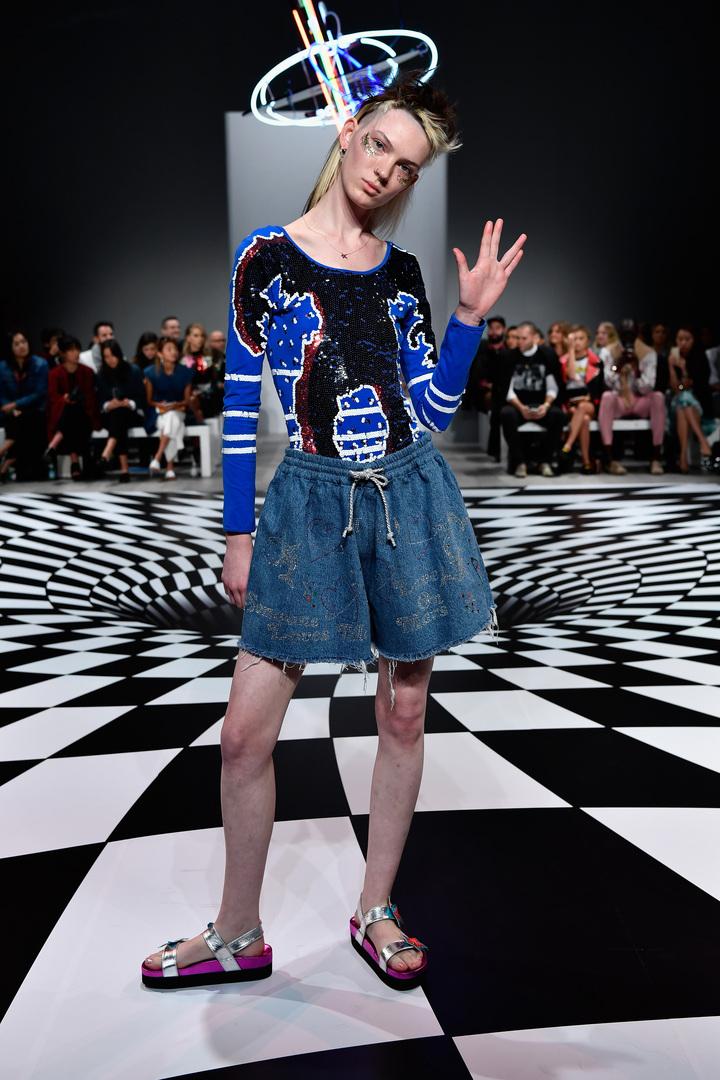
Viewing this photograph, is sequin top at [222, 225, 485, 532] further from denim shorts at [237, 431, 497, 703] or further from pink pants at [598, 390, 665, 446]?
pink pants at [598, 390, 665, 446]

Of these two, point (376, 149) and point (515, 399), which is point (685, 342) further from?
point (376, 149)

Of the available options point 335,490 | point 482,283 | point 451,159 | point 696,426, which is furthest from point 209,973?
point 451,159

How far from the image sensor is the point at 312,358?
1.29 metres

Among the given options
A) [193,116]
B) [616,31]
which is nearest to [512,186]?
[616,31]

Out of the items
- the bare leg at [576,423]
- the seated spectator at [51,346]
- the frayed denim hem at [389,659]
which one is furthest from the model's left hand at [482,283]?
the seated spectator at [51,346]

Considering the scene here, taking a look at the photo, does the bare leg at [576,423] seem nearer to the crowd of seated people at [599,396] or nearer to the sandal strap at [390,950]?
the crowd of seated people at [599,396]

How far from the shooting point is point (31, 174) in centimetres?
927

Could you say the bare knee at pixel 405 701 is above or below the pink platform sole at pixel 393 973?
above

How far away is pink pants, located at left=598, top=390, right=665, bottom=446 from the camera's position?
Result: 261 inches

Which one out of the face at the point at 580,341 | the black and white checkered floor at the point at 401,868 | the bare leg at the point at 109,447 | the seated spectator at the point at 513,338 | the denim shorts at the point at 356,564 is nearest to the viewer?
the black and white checkered floor at the point at 401,868

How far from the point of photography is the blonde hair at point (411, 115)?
4.26ft

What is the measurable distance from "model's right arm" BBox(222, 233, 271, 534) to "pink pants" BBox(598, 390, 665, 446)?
562 cm

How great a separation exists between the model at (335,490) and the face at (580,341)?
18.4 feet

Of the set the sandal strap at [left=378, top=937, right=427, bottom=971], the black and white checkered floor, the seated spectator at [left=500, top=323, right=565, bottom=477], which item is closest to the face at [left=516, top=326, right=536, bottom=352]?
the seated spectator at [left=500, top=323, right=565, bottom=477]
